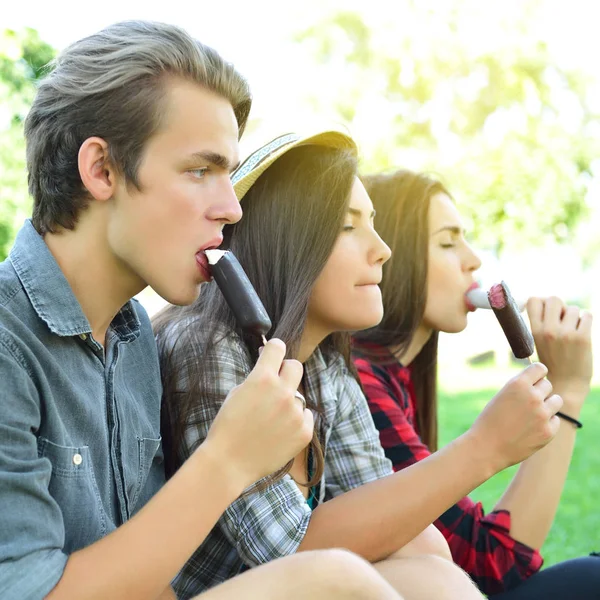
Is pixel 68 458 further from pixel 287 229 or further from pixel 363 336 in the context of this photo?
pixel 363 336

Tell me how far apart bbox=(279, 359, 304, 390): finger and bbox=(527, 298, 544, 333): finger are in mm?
1387

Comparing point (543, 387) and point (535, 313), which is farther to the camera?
point (535, 313)

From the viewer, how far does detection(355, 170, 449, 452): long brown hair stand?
11.0 ft

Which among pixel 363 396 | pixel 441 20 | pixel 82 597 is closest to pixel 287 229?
pixel 363 396

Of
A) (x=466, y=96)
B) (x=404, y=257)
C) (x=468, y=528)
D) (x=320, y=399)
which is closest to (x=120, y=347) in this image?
(x=320, y=399)

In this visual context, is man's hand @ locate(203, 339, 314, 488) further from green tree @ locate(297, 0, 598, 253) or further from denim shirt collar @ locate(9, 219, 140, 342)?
green tree @ locate(297, 0, 598, 253)

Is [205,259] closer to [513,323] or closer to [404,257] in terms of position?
[513,323]

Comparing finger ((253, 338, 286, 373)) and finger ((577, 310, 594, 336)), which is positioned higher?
finger ((253, 338, 286, 373))

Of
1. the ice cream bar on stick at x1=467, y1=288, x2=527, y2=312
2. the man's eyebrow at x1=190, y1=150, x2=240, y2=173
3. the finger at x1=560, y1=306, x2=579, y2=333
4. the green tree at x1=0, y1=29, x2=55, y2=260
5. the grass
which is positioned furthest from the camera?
the green tree at x1=0, y1=29, x2=55, y2=260

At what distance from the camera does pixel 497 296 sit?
2.80m

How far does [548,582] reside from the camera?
2779 mm

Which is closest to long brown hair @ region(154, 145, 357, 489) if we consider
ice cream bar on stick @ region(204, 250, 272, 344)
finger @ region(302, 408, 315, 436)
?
ice cream bar on stick @ region(204, 250, 272, 344)

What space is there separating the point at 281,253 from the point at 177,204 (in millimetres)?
664

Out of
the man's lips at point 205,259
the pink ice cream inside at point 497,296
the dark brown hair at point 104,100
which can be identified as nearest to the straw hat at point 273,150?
the dark brown hair at point 104,100
